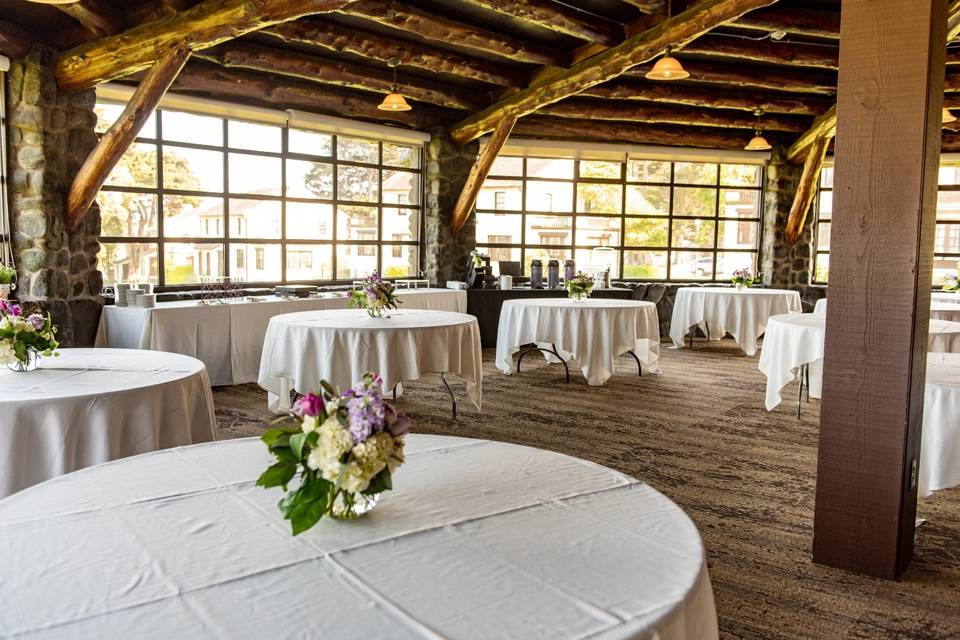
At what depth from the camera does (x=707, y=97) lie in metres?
8.59

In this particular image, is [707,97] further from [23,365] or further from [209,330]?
[23,365]

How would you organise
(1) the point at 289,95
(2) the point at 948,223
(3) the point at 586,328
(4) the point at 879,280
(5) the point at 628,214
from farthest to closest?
(5) the point at 628,214 < (2) the point at 948,223 < (1) the point at 289,95 < (3) the point at 586,328 < (4) the point at 879,280

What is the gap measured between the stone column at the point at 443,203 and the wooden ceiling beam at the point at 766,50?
3.07 metres

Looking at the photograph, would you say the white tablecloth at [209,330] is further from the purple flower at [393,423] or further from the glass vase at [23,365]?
the purple flower at [393,423]

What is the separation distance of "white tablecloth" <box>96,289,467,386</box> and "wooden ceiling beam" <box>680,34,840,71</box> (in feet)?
14.2

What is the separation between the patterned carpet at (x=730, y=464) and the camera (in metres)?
2.57

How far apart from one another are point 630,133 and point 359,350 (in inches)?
261

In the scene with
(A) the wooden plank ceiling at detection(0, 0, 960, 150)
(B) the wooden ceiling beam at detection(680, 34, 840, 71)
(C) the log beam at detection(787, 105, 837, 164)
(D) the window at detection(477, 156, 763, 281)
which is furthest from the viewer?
(D) the window at detection(477, 156, 763, 281)

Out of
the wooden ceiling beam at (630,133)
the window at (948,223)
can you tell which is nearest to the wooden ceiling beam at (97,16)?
the wooden ceiling beam at (630,133)

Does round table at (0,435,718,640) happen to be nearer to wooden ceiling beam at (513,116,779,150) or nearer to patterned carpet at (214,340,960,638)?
patterned carpet at (214,340,960,638)

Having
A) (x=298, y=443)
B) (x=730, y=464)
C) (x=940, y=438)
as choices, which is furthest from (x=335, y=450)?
(x=730, y=464)

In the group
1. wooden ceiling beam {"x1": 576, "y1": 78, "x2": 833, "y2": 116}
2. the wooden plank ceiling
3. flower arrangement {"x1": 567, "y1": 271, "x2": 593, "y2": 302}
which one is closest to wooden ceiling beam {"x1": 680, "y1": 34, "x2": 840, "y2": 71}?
the wooden plank ceiling

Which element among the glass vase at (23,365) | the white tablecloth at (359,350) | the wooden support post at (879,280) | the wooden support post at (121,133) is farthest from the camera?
the wooden support post at (121,133)

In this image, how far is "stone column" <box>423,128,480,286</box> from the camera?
29.7 ft
